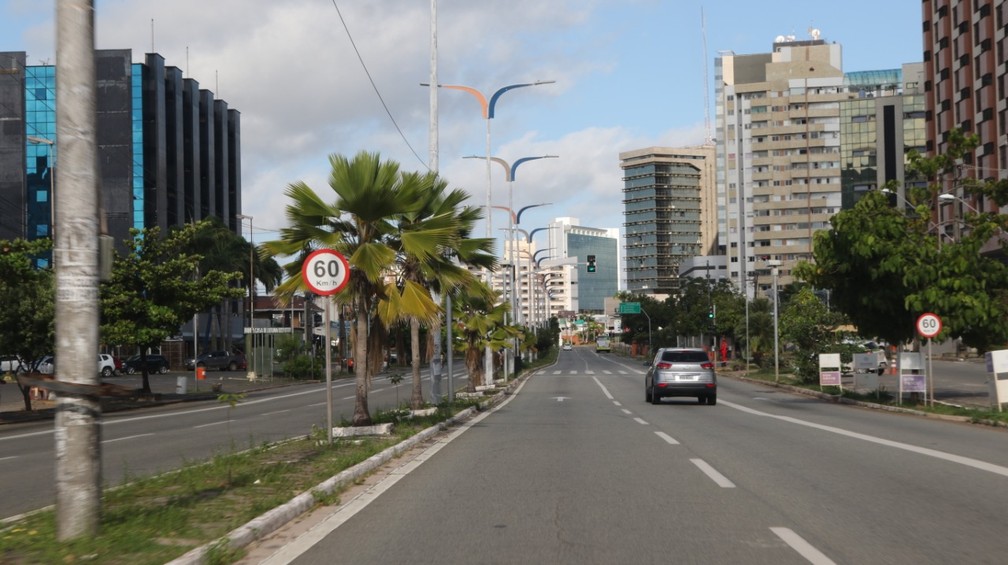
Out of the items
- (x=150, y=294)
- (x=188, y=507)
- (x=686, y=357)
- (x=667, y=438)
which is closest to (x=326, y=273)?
(x=188, y=507)

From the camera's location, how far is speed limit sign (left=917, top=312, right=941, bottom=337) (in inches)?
1027

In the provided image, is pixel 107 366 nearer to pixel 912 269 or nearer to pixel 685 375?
pixel 685 375

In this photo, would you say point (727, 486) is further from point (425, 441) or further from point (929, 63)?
point (929, 63)

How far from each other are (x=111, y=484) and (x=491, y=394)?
2473 cm

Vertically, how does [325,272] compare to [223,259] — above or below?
below

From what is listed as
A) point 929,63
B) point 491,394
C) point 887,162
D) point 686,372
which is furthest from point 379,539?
point 887,162

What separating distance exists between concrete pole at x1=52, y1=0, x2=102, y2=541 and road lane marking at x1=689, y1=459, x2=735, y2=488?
6.51 meters

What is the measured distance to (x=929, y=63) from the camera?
82.6 metres

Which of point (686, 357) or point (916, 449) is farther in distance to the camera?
point (686, 357)

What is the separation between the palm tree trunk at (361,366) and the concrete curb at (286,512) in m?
2.49

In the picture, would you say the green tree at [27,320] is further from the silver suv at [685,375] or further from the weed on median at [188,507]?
the weed on median at [188,507]

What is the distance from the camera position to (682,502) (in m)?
9.82

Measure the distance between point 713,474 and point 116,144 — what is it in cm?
7625

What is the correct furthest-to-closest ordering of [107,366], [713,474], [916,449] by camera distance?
[107,366]
[916,449]
[713,474]
